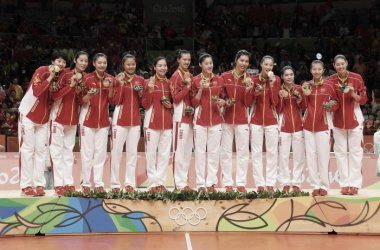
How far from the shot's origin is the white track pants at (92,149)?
8758 millimetres

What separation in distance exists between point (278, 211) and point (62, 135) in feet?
11.2

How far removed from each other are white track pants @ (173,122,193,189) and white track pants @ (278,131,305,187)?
152cm

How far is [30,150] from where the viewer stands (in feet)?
27.9

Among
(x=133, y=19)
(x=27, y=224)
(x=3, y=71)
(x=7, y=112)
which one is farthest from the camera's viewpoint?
(x=133, y=19)

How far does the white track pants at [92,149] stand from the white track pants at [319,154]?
10.4ft

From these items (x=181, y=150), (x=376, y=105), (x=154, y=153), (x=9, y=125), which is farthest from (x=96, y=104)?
(x=376, y=105)

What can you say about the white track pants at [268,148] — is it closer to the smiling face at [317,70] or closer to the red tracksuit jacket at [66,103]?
the smiling face at [317,70]

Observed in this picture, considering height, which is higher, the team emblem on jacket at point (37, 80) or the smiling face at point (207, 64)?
the smiling face at point (207, 64)

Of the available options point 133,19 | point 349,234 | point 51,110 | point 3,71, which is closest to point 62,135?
point 51,110

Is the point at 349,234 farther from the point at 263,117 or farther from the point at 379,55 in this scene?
the point at 379,55

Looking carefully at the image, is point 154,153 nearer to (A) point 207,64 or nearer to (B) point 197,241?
(A) point 207,64

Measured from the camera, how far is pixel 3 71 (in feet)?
59.8

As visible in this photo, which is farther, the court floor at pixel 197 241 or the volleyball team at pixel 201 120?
the volleyball team at pixel 201 120

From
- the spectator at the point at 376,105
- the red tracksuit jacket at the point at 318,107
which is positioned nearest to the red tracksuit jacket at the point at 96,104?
the red tracksuit jacket at the point at 318,107
